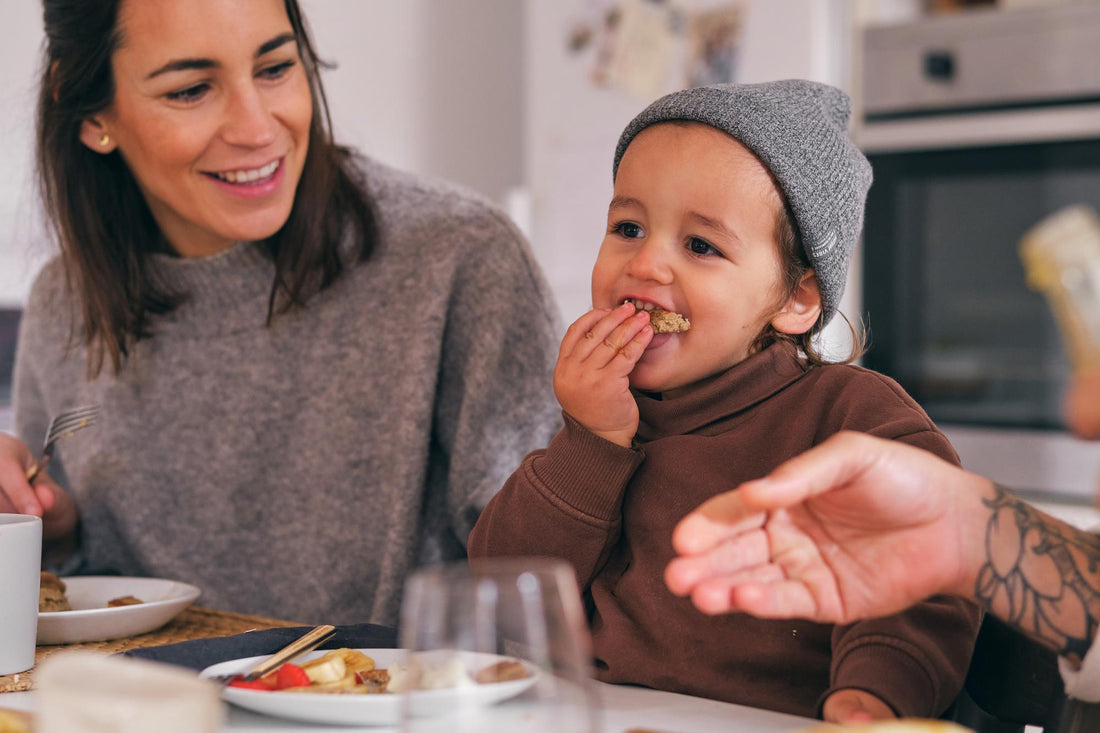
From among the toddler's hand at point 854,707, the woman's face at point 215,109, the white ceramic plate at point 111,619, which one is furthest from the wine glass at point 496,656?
the woman's face at point 215,109

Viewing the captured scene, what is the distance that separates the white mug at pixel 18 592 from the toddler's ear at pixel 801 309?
2.25 ft

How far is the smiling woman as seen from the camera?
139 centimetres

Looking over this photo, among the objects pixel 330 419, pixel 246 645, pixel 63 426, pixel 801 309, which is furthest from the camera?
pixel 330 419

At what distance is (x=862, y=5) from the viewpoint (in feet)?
7.79

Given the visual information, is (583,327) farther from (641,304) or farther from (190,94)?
(190,94)

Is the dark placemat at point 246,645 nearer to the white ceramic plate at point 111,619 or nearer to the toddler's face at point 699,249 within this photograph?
the white ceramic plate at point 111,619

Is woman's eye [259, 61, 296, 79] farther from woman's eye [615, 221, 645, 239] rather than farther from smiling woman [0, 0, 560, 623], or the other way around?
woman's eye [615, 221, 645, 239]

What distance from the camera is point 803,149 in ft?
Answer: 3.49

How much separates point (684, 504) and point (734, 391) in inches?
4.6

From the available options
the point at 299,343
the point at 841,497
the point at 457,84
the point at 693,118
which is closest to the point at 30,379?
the point at 299,343

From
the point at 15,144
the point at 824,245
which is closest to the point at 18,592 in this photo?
the point at 824,245

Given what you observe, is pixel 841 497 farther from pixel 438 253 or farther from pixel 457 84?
pixel 457 84

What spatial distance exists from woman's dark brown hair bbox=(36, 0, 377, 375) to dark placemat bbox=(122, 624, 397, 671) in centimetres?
66

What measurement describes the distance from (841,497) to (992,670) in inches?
10.6
